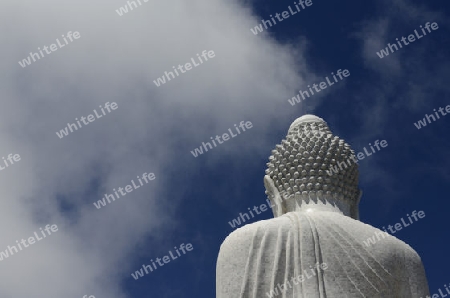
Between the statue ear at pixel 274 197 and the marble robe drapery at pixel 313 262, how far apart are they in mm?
1032

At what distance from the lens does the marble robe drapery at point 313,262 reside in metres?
7.82

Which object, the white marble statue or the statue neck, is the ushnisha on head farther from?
the white marble statue

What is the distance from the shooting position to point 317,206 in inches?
357

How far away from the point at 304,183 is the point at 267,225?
1254mm

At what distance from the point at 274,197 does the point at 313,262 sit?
1754mm

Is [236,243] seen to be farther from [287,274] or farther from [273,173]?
[273,173]

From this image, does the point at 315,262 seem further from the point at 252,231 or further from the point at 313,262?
the point at 252,231

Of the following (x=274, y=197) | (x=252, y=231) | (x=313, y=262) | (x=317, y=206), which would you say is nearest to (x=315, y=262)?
(x=313, y=262)

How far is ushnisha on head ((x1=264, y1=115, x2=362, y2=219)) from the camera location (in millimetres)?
9180

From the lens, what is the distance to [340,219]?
8.43 metres

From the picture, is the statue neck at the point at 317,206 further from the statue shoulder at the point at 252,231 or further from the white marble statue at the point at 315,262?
the statue shoulder at the point at 252,231

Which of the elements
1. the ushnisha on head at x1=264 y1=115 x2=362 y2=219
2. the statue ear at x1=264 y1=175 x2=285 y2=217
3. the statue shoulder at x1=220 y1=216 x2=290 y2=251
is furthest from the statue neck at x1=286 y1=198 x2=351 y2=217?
the statue shoulder at x1=220 y1=216 x2=290 y2=251

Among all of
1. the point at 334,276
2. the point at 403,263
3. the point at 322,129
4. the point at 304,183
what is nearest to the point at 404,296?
the point at 403,263

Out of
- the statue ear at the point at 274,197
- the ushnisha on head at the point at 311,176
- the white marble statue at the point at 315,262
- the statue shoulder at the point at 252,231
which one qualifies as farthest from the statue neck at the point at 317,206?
the statue shoulder at the point at 252,231
